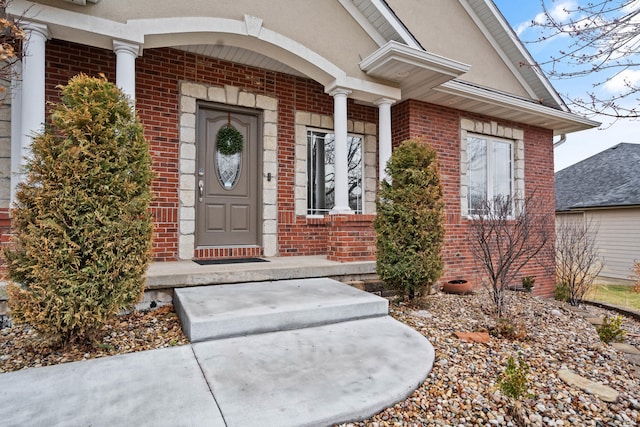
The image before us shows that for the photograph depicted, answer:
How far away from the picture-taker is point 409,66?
478cm

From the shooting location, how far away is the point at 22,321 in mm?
2480

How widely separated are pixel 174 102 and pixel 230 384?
3.86 m

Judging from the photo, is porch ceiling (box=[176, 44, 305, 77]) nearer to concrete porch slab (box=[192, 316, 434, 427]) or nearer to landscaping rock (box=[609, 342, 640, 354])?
concrete porch slab (box=[192, 316, 434, 427])

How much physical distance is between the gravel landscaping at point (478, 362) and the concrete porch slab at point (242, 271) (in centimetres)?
33

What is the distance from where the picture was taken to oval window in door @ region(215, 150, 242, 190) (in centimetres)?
514

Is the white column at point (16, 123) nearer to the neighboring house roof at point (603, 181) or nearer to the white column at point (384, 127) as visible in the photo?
the white column at point (384, 127)

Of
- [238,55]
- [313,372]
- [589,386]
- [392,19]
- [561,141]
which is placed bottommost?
[589,386]

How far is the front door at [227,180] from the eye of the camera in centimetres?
502

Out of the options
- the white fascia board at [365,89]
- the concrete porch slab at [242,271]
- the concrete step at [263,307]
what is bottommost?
the concrete step at [263,307]

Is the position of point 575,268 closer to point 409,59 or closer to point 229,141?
point 409,59

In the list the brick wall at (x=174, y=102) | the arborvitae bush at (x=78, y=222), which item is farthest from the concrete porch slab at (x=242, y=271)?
the arborvitae bush at (x=78, y=222)

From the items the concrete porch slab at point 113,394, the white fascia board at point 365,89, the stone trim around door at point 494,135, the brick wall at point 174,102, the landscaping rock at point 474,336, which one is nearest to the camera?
the concrete porch slab at point 113,394

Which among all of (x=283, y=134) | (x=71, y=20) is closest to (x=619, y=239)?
(x=283, y=134)

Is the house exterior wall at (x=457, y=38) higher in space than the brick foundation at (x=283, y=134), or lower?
higher
